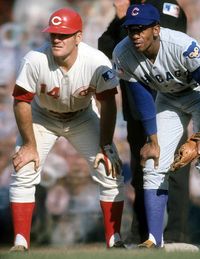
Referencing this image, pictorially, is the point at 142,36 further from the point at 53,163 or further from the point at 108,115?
the point at 53,163

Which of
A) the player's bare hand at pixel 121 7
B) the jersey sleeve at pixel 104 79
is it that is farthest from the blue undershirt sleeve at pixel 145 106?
the player's bare hand at pixel 121 7

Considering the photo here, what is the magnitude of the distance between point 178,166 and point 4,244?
12.6 feet

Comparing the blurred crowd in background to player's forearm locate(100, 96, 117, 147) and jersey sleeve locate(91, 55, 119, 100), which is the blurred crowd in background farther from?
jersey sleeve locate(91, 55, 119, 100)

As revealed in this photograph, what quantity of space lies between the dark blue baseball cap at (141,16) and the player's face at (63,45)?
18.7 inches

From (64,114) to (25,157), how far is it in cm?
52

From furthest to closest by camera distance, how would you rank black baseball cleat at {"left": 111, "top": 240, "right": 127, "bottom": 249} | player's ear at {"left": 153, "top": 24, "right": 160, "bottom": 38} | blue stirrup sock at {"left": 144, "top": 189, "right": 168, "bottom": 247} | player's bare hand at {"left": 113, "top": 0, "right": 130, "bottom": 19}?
player's bare hand at {"left": 113, "top": 0, "right": 130, "bottom": 19} < black baseball cleat at {"left": 111, "top": 240, "right": 127, "bottom": 249} < blue stirrup sock at {"left": 144, "top": 189, "right": 168, "bottom": 247} < player's ear at {"left": 153, "top": 24, "right": 160, "bottom": 38}

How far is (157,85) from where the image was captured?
907 cm

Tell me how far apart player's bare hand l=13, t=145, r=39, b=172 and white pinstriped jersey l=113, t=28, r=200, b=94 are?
3.05 feet

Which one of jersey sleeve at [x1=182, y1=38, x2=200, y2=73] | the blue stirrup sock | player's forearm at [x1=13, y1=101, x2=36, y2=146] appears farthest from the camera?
player's forearm at [x1=13, y1=101, x2=36, y2=146]

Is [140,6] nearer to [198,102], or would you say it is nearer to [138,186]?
[198,102]

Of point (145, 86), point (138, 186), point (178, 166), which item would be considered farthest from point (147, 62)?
point (138, 186)

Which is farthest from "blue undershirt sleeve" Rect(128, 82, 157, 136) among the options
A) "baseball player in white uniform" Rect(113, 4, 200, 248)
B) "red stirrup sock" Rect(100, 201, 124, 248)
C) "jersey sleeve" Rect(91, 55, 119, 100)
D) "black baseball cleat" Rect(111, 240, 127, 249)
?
"black baseball cleat" Rect(111, 240, 127, 249)

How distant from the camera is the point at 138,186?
10055 mm

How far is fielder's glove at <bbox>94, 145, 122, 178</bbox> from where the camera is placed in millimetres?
9305
